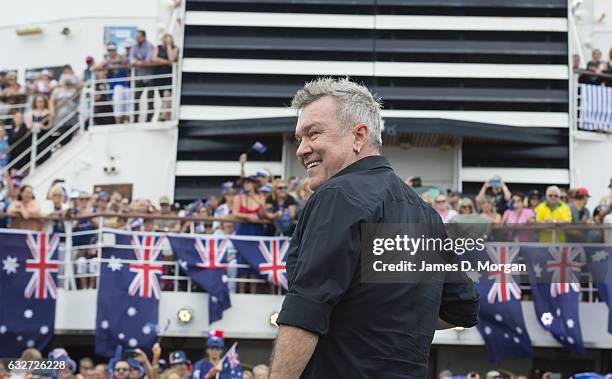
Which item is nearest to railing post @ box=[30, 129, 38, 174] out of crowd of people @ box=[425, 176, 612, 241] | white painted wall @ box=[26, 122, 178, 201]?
white painted wall @ box=[26, 122, 178, 201]

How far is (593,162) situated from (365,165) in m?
13.7

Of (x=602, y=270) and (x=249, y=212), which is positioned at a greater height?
(x=249, y=212)

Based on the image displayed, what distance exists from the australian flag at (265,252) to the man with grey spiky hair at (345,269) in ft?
29.5

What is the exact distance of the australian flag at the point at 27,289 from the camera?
12312mm

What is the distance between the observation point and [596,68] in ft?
53.9

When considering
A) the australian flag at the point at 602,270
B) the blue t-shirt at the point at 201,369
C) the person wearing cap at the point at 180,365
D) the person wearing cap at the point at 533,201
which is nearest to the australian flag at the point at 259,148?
the person wearing cap at the point at 533,201

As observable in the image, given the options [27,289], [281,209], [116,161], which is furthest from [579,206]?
[116,161]

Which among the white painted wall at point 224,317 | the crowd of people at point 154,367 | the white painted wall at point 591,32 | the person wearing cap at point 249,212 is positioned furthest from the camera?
the white painted wall at point 591,32

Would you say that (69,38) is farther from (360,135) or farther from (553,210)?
(360,135)

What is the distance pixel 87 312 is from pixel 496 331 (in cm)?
458

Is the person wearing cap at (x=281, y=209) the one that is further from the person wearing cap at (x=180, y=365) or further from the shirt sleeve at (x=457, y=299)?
the shirt sleeve at (x=457, y=299)

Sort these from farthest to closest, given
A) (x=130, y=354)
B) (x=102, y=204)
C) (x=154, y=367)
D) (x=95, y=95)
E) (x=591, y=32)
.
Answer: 1. (x=591, y=32)
2. (x=95, y=95)
3. (x=102, y=204)
4. (x=130, y=354)
5. (x=154, y=367)

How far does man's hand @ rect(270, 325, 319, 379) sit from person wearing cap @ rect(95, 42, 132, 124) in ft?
43.2

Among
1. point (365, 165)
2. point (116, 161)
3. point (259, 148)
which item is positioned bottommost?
point (365, 165)
